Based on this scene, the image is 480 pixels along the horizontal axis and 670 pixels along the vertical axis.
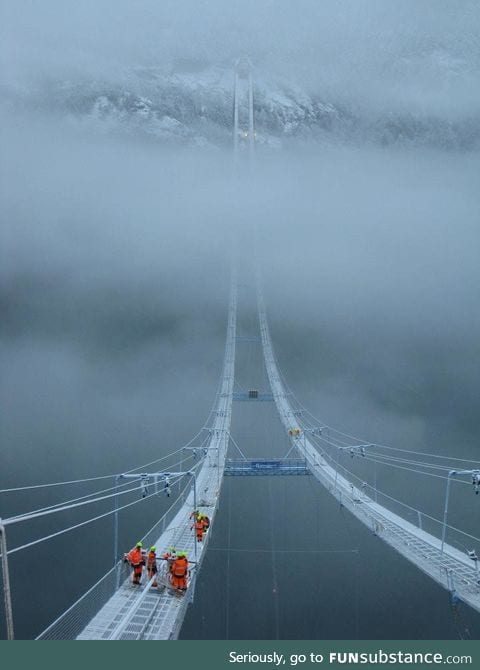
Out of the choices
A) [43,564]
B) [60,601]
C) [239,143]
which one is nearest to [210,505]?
[60,601]

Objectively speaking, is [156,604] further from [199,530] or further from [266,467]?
[266,467]

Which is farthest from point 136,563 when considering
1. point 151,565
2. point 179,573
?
point 179,573

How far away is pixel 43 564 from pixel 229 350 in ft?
81.6

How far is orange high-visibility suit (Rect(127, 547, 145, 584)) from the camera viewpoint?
402 inches

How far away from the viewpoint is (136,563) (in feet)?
33.5

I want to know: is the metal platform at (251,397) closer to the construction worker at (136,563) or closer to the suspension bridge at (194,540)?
the suspension bridge at (194,540)

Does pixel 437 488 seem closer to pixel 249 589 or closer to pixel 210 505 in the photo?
pixel 249 589

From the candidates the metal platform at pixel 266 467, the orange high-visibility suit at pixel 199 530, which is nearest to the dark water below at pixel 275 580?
the metal platform at pixel 266 467

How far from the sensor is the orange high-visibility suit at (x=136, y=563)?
10211 mm

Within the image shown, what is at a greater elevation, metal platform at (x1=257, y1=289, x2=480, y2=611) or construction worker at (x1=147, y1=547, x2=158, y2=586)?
construction worker at (x1=147, y1=547, x2=158, y2=586)

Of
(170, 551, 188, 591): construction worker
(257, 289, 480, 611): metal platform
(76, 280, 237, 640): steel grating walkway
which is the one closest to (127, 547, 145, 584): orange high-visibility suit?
(76, 280, 237, 640): steel grating walkway

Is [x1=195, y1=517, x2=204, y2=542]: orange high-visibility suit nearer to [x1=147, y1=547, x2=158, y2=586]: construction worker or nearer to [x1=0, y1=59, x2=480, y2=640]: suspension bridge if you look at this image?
[x1=0, y1=59, x2=480, y2=640]: suspension bridge

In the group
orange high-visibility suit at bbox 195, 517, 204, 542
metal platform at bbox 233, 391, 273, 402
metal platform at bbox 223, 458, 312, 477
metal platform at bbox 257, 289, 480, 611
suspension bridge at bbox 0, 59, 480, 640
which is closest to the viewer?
suspension bridge at bbox 0, 59, 480, 640

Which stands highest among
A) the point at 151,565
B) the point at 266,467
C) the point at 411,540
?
the point at 151,565
